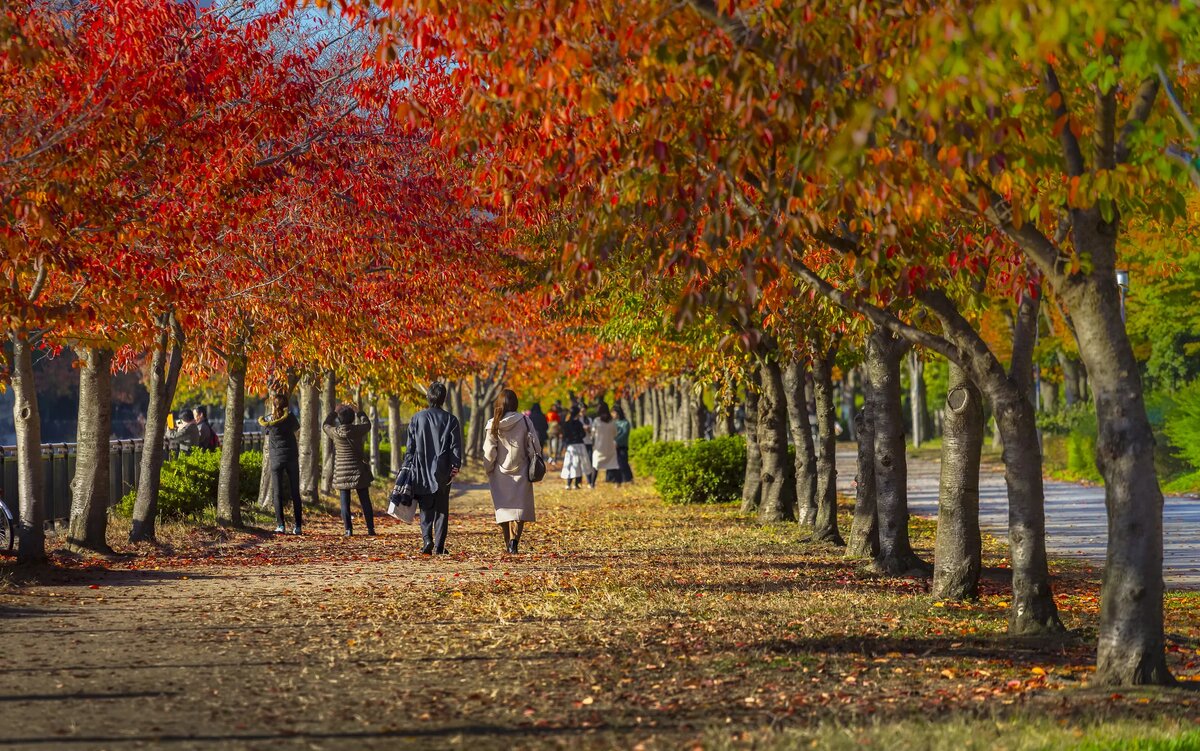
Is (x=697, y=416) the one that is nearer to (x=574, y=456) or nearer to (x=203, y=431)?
(x=574, y=456)

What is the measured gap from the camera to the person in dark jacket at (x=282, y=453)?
20078 millimetres

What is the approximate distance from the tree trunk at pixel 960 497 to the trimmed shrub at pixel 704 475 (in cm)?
1541

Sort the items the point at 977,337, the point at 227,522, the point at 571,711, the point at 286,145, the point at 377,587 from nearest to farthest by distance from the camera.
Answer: the point at 571,711, the point at 977,337, the point at 377,587, the point at 286,145, the point at 227,522

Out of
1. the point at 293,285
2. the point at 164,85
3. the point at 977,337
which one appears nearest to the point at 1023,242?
the point at 977,337

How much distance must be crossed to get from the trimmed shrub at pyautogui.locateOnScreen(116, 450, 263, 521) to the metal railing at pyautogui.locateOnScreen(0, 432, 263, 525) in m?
0.62

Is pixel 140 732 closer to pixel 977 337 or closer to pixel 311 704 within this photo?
pixel 311 704

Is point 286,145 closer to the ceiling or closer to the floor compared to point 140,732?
closer to the ceiling

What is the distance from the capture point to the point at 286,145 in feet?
57.4

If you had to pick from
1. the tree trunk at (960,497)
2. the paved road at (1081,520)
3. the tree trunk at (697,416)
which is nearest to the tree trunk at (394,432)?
the tree trunk at (697,416)

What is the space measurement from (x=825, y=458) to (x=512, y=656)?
1029cm

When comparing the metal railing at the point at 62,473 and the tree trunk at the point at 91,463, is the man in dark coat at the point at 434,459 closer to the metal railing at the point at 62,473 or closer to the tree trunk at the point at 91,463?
the tree trunk at the point at 91,463

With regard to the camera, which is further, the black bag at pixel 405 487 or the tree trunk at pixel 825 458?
the tree trunk at pixel 825 458

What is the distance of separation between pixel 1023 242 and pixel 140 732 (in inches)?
191

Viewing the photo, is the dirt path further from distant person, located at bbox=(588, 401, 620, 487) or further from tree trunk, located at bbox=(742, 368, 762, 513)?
distant person, located at bbox=(588, 401, 620, 487)
